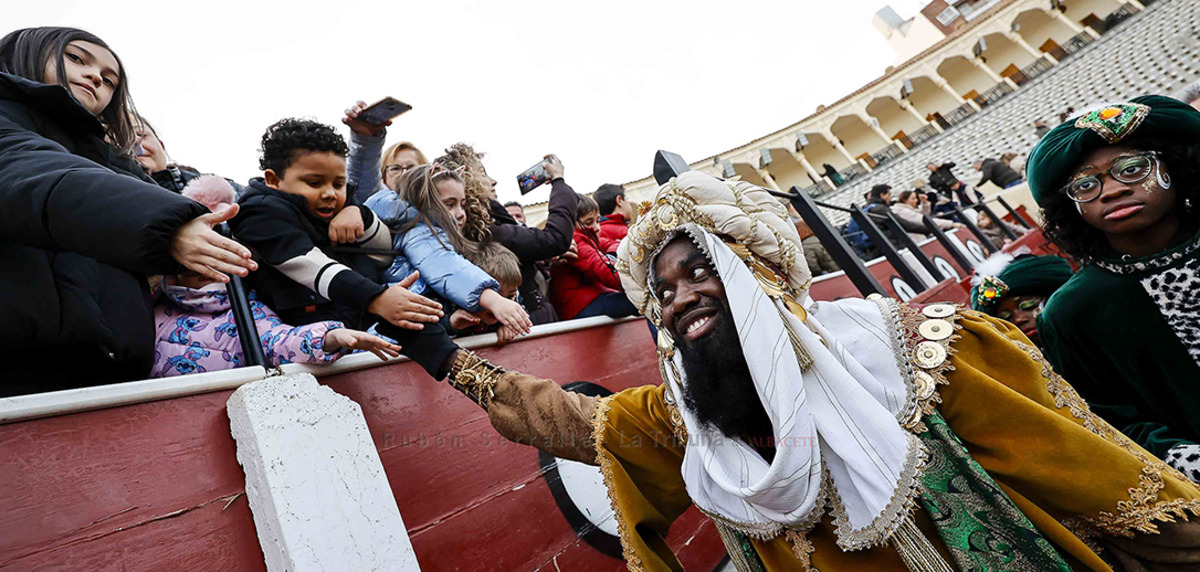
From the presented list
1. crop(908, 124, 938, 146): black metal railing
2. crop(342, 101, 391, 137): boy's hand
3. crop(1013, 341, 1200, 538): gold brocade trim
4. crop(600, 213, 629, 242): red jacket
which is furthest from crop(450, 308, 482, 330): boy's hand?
crop(908, 124, 938, 146): black metal railing

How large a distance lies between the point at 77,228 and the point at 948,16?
50079 mm

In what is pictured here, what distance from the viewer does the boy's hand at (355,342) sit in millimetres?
1869

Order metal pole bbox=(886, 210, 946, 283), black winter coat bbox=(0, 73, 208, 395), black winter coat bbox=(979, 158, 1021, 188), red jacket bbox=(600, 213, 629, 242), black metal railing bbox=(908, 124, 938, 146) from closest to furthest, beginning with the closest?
1. black winter coat bbox=(0, 73, 208, 395)
2. red jacket bbox=(600, 213, 629, 242)
3. metal pole bbox=(886, 210, 946, 283)
4. black winter coat bbox=(979, 158, 1021, 188)
5. black metal railing bbox=(908, 124, 938, 146)

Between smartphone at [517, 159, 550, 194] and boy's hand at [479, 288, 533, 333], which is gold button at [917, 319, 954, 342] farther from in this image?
smartphone at [517, 159, 550, 194]

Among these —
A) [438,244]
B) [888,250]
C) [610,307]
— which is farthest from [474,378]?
[888,250]

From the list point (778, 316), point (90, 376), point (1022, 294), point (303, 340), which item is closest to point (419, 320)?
point (303, 340)

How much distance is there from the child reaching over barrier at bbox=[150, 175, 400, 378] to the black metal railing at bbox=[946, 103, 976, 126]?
38.0 metres

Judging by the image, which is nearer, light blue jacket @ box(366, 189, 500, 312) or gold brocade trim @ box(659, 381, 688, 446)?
gold brocade trim @ box(659, 381, 688, 446)

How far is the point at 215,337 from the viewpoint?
6.47 ft

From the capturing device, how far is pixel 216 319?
204 cm

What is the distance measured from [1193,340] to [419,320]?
285 cm

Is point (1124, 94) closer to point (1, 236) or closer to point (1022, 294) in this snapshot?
point (1022, 294)

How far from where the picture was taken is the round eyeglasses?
212 centimetres

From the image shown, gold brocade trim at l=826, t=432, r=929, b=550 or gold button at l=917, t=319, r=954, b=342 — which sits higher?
gold button at l=917, t=319, r=954, b=342
